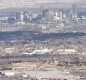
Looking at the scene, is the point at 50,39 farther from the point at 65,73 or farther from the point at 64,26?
the point at 65,73

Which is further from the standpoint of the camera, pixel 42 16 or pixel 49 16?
pixel 42 16

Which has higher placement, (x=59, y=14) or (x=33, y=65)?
(x=33, y=65)

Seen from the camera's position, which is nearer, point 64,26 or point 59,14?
point 64,26

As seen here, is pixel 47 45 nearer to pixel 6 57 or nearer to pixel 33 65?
pixel 6 57

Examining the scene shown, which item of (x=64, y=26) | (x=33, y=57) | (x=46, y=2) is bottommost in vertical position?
(x=46, y=2)

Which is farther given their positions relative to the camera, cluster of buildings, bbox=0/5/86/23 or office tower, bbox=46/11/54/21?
office tower, bbox=46/11/54/21

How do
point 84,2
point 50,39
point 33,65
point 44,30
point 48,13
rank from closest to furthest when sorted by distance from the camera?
1. point 33,65
2. point 50,39
3. point 44,30
4. point 48,13
5. point 84,2

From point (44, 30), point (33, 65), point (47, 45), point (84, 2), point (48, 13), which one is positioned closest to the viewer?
point (33, 65)

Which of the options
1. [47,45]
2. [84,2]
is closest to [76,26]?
[47,45]

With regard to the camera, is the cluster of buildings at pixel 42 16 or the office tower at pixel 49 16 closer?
the cluster of buildings at pixel 42 16
